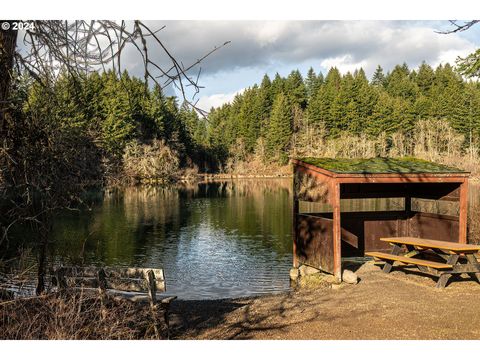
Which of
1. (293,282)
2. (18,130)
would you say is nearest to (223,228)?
(293,282)

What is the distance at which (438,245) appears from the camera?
370 inches

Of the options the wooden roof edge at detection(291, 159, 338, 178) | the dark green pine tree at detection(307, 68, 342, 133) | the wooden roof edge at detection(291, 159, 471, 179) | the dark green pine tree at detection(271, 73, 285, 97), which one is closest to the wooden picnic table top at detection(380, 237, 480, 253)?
the wooden roof edge at detection(291, 159, 471, 179)

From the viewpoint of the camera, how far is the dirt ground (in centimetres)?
732

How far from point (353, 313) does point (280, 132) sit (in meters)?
63.3

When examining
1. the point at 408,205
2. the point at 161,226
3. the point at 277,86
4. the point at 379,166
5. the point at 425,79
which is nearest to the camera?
the point at 379,166

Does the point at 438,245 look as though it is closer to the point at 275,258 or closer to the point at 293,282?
the point at 293,282

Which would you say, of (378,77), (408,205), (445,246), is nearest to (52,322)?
(445,246)

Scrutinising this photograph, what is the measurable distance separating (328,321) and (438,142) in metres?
55.7

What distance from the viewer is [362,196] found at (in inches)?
516

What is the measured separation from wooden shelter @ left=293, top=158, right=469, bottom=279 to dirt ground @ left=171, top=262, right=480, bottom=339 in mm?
1167

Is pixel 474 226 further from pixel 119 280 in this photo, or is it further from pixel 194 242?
pixel 119 280

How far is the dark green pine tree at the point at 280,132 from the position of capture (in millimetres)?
70688

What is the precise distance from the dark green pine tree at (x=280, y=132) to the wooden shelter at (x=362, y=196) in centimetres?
5759

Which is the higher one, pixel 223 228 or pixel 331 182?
pixel 331 182
